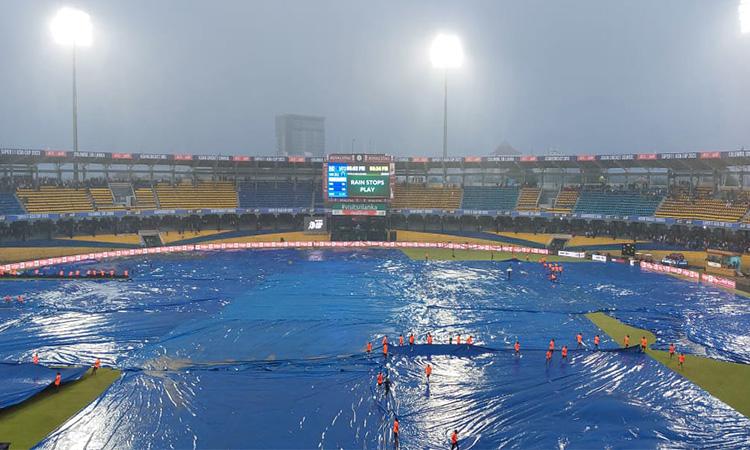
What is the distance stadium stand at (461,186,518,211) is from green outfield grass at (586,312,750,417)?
46.1 m

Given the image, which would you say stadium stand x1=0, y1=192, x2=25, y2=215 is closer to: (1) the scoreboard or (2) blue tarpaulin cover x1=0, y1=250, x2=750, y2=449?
(2) blue tarpaulin cover x1=0, y1=250, x2=750, y2=449

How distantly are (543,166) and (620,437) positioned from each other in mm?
61204

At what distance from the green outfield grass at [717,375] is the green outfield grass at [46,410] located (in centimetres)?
2512

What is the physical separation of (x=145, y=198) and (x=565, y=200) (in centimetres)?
6044

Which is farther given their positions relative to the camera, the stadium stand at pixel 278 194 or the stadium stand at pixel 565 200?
the stadium stand at pixel 278 194

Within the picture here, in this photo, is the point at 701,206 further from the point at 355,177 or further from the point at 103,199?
the point at 103,199

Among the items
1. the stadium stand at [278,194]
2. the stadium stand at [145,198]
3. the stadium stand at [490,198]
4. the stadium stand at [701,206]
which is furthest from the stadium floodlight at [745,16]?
the stadium stand at [145,198]

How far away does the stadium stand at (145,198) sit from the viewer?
65312 millimetres

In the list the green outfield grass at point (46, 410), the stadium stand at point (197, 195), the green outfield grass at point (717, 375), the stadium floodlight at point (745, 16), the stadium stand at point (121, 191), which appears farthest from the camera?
the stadium stand at point (197, 195)

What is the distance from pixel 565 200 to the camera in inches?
2746

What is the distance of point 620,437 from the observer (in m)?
16.2

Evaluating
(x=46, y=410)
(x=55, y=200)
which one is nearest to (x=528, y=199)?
(x=55, y=200)

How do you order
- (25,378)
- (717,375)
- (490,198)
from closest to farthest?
(25,378), (717,375), (490,198)

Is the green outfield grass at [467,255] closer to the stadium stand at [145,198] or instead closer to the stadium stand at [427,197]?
the stadium stand at [427,197]
